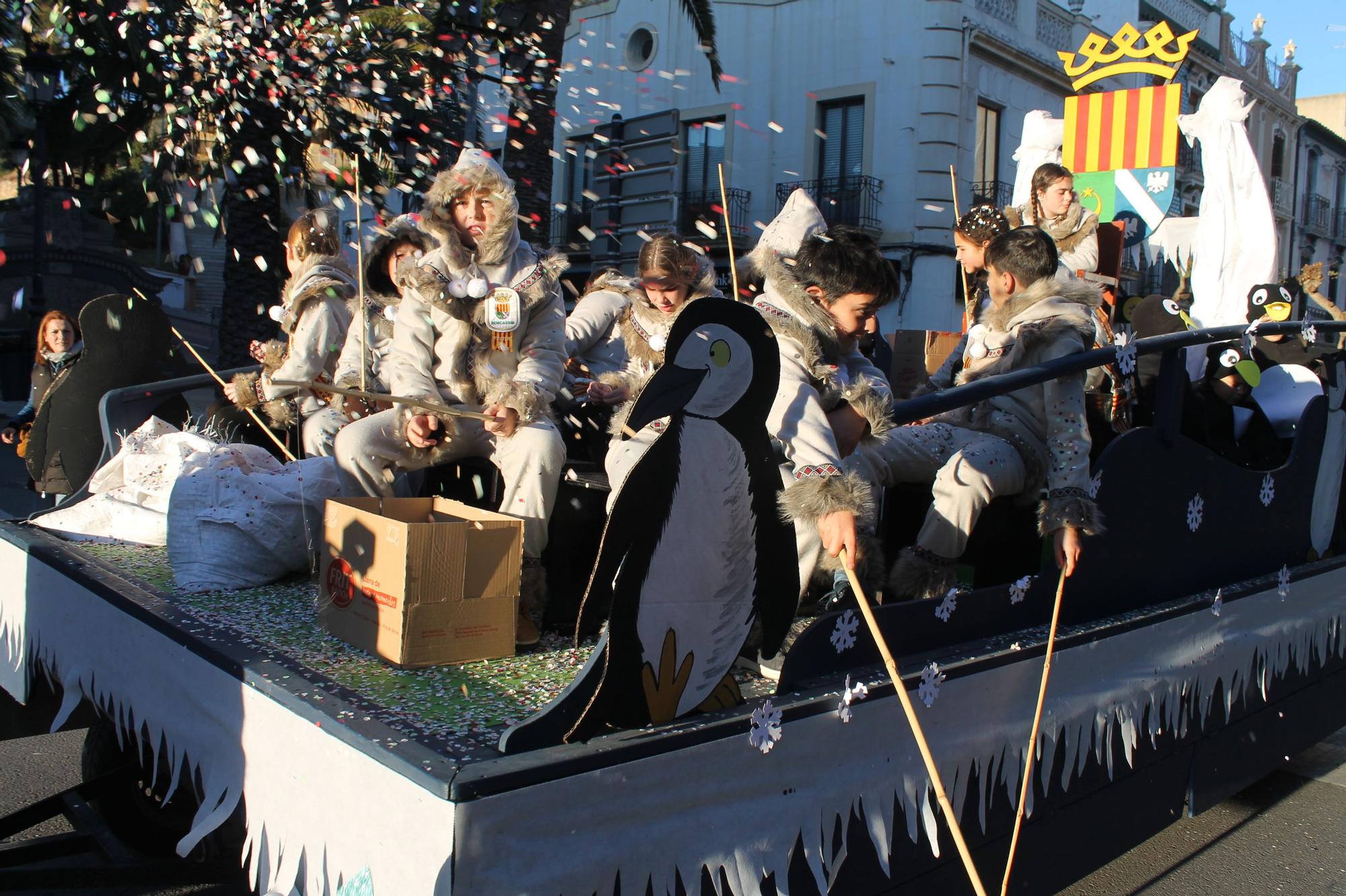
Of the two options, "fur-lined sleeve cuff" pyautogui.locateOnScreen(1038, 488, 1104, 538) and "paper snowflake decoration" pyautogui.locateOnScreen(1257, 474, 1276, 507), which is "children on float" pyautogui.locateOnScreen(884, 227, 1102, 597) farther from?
"paper snowflake decoration" pyautogui.locateOnScreen(1257, 474, 1276, 507)

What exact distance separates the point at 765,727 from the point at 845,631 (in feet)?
1.35

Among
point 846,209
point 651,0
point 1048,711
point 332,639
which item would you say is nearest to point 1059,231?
point 1048,711

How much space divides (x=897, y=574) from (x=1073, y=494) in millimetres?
533

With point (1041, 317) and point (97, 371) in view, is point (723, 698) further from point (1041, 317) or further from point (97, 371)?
point (97, 371)

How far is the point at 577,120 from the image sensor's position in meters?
18.1

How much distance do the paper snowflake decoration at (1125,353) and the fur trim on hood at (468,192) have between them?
6.39 ft

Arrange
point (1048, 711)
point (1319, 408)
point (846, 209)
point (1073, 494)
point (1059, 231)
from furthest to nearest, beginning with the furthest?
1. point (846, 209)
2. point (1059, 231)
3. point (1319, 408)
4. point (1073, 494)
5. point (1048, 711)

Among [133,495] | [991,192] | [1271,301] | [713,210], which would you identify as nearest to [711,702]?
[133,495]

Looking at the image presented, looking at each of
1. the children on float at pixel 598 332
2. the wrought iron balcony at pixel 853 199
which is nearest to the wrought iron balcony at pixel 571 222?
the wrought iron balcony at pixel 853 199

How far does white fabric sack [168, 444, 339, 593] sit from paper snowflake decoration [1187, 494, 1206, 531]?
9.11 ft

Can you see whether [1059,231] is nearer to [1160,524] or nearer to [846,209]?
[1160,524]

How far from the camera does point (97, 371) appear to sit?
14.0ft

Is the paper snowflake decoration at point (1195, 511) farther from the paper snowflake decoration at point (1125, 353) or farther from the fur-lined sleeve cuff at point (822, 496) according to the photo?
the fur-lined sleeve cuff at point (822, 496)

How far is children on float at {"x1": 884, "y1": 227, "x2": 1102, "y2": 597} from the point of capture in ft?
9.56
